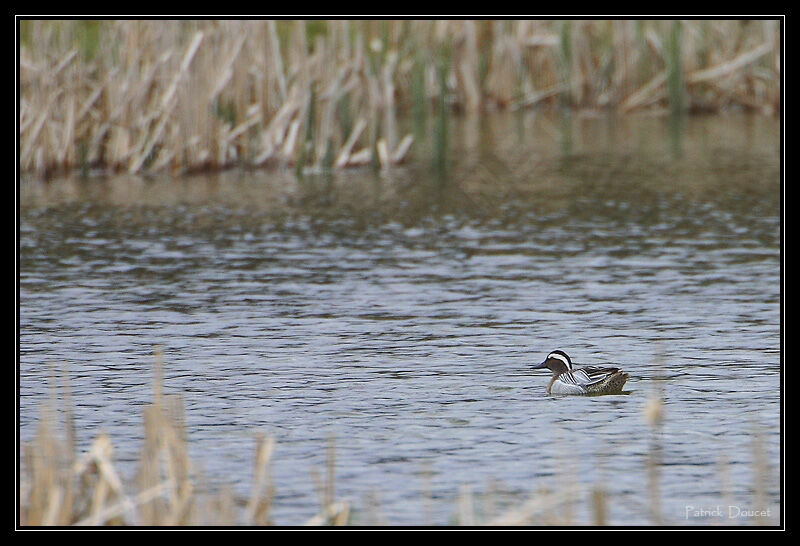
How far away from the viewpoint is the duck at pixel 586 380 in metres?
13.8

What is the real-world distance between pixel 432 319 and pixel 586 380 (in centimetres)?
428

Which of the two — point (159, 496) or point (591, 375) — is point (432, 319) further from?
point (159, 496)

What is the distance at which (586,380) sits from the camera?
13758 mm

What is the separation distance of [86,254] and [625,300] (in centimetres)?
782

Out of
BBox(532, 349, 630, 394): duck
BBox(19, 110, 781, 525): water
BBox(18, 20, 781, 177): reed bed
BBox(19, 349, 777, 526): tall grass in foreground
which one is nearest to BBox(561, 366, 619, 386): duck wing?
BBox(532, 349, 630, 394): duck

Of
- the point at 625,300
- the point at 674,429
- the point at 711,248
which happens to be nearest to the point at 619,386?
the point at 674,429

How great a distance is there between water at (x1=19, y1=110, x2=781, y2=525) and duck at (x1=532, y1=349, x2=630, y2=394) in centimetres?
10

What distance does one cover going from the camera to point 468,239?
23.3m

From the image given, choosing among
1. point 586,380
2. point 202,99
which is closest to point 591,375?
point 586,380

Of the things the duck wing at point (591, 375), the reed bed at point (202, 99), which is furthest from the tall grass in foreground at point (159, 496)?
the reed bed at point (202, 99)

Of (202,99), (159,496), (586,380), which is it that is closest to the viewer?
(159,496)

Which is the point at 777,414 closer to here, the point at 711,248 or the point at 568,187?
the point at 711,248

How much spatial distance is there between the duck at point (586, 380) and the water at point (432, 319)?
0.10 m

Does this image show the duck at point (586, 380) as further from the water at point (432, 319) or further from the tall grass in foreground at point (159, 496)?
the tall grass in foreground at point (159, 496)
